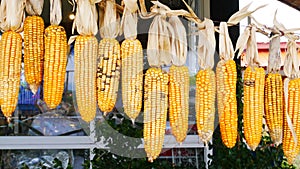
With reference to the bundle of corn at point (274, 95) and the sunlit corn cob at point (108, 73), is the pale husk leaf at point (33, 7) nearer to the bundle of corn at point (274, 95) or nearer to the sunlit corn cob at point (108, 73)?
the sunlit corn cob at point (108, 73)

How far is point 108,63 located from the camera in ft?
4.31

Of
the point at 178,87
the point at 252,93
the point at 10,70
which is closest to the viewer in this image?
the point at 10,70

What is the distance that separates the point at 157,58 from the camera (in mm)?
1374

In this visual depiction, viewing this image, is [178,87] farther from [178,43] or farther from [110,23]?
[110,23]

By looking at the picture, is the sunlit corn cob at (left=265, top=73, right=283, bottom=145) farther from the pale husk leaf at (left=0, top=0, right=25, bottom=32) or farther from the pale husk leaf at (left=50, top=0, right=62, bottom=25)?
the pale husk leaf at (left=0, top=0, right=25, bottom=32)

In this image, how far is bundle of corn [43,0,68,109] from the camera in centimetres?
127

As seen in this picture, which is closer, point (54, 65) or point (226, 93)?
point (54, 65)

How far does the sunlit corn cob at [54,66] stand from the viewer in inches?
49.9

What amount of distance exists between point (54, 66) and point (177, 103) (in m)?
0.39

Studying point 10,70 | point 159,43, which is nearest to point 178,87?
point 159,43

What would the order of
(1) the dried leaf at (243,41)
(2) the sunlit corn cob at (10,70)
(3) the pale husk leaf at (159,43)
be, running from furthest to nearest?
(1) the dried leaf at (243,41) → (3) the pale husk leaf at (159,43) → (2) the sunlit corn cob at (10,70)

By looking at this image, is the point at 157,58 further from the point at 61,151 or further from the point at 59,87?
the point at 61,151

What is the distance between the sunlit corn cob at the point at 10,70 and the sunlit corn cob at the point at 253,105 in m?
0.75

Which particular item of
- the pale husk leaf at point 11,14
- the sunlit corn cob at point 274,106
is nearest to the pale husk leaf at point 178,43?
the sunlit corn cob at point 274,106
